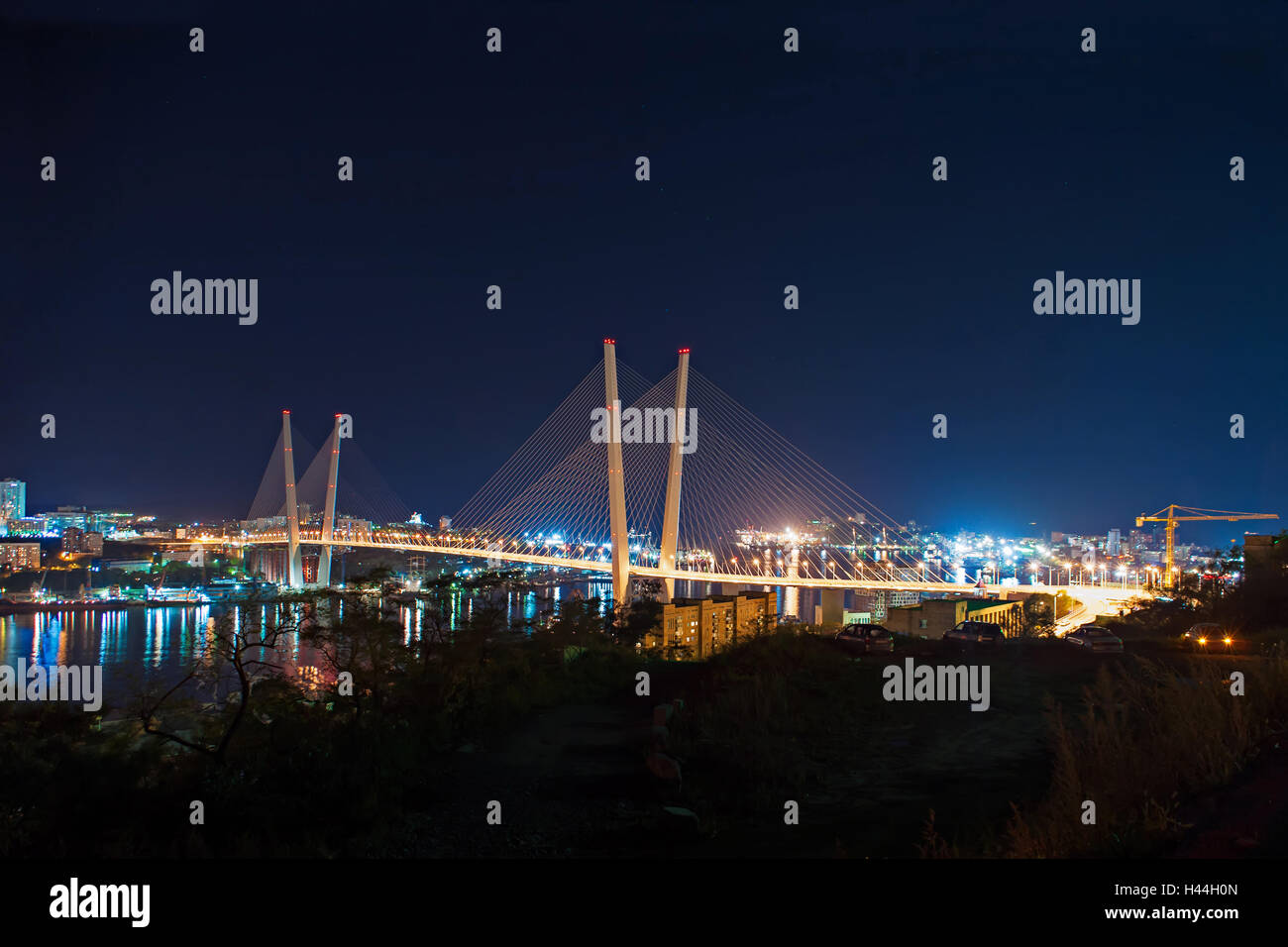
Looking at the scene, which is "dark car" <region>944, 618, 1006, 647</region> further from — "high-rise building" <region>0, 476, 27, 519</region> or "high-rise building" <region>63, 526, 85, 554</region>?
"high-rise building" <region>0, 476, 27, 519</region>

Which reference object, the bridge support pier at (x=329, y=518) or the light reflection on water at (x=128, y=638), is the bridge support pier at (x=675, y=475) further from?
the bridge support pier at (x=329, y=518)

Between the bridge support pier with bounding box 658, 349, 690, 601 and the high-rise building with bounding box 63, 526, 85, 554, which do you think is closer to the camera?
the bridge support pier with bounding box 658, 349, 690, 601

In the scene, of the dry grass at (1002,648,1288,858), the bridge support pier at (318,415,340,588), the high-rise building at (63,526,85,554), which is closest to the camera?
the dry grass at (1002,648,1288,858)

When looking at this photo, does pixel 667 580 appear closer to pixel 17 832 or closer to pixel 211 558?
pixel 17 832

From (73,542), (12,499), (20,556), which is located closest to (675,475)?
(20,556)

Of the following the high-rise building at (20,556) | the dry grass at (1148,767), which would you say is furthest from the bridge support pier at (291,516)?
the dry grass at (1148,767)

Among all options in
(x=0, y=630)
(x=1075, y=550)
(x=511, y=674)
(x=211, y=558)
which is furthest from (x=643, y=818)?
(x=211, y=558)

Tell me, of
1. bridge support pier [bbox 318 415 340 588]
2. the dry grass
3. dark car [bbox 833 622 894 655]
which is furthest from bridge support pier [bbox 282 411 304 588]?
the dry grass
